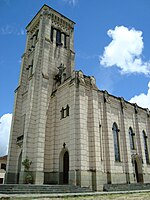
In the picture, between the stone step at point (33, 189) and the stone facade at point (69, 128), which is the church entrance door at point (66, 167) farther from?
the stone step at point (33, 189)

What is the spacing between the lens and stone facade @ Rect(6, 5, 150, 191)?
62.7 ft

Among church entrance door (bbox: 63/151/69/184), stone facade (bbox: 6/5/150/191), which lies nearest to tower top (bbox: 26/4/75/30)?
stone facade (bbox: 6/5/150/191)

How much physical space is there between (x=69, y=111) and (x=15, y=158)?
32.6 ft

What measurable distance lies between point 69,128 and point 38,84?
7784 mm

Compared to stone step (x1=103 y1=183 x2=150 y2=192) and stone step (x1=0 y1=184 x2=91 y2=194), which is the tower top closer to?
stone step (x1=0 y1=184 x2=91 y2=194)

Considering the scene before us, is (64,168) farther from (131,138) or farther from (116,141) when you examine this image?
(131,138)

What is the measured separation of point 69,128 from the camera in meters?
20.3

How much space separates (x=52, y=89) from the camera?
25.8m

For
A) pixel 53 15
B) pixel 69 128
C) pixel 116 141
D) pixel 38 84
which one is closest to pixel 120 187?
pixel 116 141

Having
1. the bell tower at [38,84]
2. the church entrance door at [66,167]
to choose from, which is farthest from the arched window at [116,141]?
the bell tower at [38,84]

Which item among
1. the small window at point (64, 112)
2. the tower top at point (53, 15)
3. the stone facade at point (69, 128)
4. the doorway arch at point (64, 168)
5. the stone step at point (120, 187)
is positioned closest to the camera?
the stone step at point (120, 187)

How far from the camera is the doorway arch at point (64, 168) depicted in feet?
67.8

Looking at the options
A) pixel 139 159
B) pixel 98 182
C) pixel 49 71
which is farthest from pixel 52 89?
pixel 139 159

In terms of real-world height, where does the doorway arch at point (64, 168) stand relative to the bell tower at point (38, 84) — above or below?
below
